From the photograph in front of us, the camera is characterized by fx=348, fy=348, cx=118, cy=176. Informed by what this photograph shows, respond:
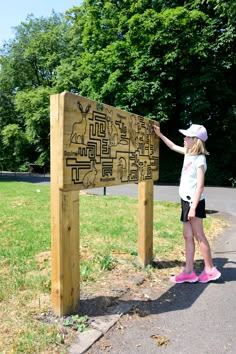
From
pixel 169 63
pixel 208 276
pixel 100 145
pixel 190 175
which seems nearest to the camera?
pixel 100 145

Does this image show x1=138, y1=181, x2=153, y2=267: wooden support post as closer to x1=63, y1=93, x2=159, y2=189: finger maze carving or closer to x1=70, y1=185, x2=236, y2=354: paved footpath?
x1=63, y1=93, x2=159, y2=189: finger maze carving

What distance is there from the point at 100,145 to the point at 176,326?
1749 millimetres

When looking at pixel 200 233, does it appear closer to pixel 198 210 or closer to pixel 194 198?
pixel 198 210

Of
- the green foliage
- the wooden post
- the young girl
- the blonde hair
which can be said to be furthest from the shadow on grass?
the green foliage

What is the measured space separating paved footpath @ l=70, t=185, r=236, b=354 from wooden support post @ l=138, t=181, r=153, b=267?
63cm

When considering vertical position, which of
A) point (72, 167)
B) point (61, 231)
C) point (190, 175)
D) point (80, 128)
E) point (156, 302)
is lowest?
point (156, 302)

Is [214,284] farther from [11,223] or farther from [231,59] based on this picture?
[231,59]

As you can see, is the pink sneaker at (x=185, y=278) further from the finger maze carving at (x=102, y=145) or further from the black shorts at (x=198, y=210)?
the finger maze carving at (x=102, y=145)

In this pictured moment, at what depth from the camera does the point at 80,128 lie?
9.80ft

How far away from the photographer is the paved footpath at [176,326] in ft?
8.46

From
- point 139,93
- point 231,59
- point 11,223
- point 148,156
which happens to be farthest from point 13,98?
point 148,156

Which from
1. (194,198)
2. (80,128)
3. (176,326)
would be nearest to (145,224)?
(194,198)

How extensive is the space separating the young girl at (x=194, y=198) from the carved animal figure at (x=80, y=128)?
4.53 ft

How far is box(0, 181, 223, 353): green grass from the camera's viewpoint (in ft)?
8.67
